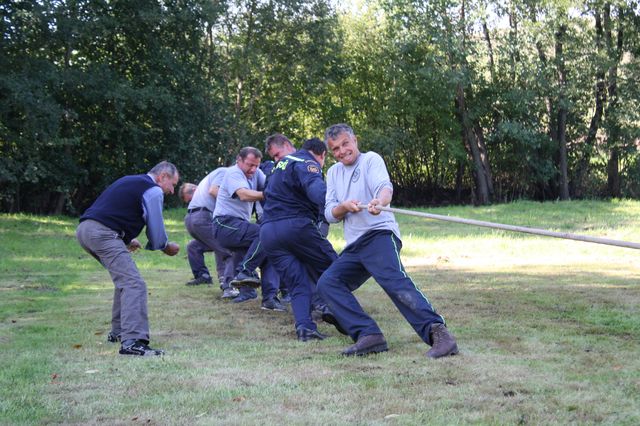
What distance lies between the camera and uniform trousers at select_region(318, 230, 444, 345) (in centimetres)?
638

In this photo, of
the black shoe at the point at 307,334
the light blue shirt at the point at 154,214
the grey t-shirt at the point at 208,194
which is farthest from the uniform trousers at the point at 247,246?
the light blue shirt at the point at 154,214

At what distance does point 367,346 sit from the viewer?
6.49 m

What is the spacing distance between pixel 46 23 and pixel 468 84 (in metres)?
15.0

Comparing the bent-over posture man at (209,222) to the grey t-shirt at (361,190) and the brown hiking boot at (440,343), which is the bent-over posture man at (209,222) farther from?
the brown hiking boot at (440,343)

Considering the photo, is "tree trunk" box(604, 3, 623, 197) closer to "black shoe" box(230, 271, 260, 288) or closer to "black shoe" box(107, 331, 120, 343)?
"black shoe" box(230, 271, 260, 288)

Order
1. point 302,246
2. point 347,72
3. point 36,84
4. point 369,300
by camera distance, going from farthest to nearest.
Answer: point 347,72
point 36,84
point 369,300
point 302,246

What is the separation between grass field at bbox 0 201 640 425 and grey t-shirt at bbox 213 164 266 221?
1.04 m

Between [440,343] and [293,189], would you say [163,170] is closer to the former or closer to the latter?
[293,189]

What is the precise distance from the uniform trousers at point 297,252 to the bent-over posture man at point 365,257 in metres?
0.74

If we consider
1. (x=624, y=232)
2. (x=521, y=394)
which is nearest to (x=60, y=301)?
(x=521, y=394)

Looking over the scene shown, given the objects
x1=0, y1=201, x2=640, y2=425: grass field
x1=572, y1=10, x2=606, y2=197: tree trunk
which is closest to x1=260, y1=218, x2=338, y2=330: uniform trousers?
x1=0, y1=201, x2=640, y2=425: grass field

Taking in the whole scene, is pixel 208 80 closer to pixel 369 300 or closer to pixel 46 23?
pixel 46 23

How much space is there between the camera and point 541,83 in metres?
30.0

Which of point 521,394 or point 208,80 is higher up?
point 208,80
